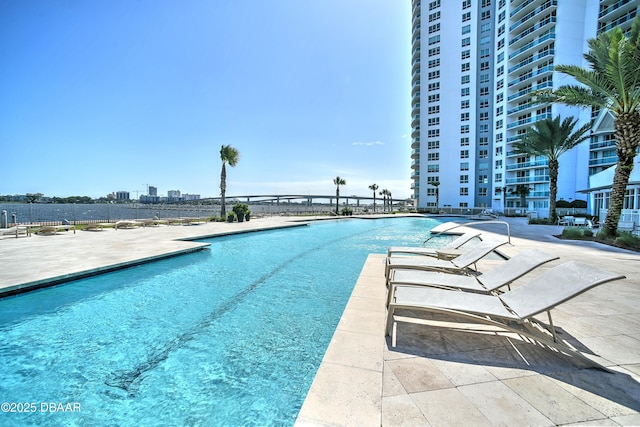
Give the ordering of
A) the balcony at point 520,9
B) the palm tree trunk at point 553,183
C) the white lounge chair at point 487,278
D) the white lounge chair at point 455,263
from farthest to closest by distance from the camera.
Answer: the balcony at point 520,9 < the palm tree trunk at point 553,183 < the white lounge chair at point 455,263 < the white lounge chair at point 487,278

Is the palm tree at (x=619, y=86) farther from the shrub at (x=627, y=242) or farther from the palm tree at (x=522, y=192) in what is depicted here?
the palm tree at (x=522, y=192)

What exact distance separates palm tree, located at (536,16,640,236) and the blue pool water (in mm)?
13068

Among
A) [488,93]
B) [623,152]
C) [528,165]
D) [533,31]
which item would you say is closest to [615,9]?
[533,31]

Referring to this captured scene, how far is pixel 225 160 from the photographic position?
2695cm

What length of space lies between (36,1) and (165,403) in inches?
703

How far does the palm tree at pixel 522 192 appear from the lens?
128 feet

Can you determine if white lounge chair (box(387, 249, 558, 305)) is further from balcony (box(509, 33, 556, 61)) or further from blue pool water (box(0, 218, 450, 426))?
balcony (box(509, 33, 556, 61))

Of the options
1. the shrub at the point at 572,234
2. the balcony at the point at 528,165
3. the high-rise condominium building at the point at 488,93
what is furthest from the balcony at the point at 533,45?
the shrub at the point at 572,234

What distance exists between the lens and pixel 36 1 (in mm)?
11930

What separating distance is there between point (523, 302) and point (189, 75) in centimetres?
2339

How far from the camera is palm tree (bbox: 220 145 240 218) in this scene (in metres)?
26.5

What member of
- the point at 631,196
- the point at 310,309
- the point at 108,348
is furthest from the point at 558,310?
the point at 631,196

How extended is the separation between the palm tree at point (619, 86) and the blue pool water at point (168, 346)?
13.1m

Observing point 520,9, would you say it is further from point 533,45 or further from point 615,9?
point 615,9
